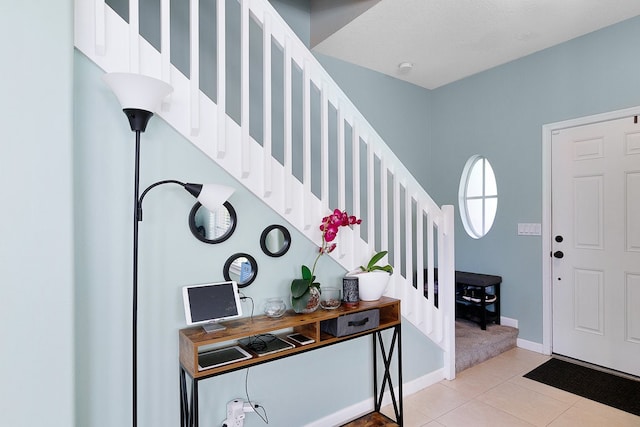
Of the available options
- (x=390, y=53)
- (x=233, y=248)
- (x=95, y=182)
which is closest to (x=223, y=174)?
(x=233, y=248)

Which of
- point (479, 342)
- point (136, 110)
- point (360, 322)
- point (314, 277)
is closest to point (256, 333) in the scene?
point (314, 277)

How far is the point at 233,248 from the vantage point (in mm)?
1837

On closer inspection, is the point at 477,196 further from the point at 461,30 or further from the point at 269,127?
the point at 269,127

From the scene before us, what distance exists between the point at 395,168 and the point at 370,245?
59 cm

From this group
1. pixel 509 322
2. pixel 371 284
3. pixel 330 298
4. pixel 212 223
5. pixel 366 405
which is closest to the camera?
pixel 212 223

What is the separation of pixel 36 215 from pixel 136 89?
0.59m

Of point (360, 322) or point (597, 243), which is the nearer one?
point (360, 322)

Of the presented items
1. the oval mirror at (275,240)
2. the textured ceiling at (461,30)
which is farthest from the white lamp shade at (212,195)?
the textured ceiling at (461,30)

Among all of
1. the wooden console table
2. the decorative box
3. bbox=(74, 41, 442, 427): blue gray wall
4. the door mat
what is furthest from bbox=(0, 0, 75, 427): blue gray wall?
the door mat

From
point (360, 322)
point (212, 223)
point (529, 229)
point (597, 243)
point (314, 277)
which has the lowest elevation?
point (360, 322)

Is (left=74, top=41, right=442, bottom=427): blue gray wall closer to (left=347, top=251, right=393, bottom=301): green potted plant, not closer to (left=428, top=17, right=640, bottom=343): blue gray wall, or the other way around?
(left=347, top=251, right=393, bottom=301): green potted plant

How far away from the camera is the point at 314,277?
2.06 m

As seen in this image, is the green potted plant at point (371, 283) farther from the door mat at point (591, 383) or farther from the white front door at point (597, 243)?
the white front door at point (597, 243)

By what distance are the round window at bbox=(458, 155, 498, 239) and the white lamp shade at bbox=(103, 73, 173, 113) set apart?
138 inches
